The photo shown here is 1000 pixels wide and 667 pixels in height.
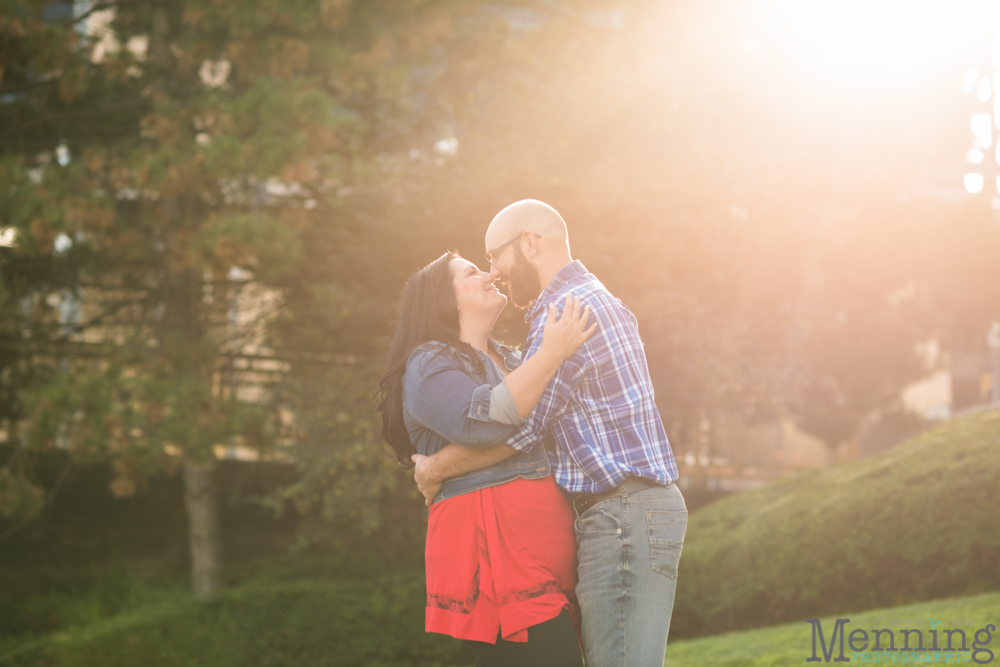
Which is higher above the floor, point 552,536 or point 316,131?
point 316,131

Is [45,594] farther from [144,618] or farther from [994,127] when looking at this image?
[994,127]

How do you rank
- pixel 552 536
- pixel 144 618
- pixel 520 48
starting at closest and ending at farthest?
1. pixel 552 536
2. pixel 144 618
3. pixel 520 48

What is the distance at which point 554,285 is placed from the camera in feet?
9.02

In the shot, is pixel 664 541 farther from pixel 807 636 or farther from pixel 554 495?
pixel 807 636

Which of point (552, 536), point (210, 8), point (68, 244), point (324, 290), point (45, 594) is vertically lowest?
point (45, 594)

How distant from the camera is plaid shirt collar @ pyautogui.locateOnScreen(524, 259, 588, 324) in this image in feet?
8.94

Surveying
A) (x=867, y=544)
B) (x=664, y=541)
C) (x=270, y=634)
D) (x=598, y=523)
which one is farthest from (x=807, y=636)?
(x=270, y=634)

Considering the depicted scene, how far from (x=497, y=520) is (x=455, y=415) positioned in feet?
1.13

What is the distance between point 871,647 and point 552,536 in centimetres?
325

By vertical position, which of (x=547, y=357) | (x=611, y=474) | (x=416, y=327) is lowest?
(x=611, y=474)

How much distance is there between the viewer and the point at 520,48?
11.1 meters

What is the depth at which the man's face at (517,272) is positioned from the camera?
281 cm

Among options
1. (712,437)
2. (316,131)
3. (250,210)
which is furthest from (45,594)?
(712,437)

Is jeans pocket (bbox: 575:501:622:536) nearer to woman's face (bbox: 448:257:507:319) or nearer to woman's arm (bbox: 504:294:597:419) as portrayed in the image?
woman's arm (bbox: 504:294:597:419)
